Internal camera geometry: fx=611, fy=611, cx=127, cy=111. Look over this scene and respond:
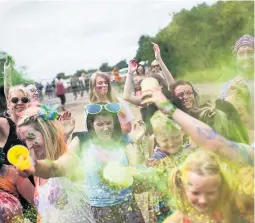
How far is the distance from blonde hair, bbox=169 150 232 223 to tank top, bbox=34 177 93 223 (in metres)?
0.56

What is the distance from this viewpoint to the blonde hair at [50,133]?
3.40 metres

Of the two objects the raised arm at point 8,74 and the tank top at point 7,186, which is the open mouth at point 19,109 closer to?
the raised arm at point 8,74

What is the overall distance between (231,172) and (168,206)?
41 centimetres

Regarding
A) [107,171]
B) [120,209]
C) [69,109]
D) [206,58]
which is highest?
[206,58]

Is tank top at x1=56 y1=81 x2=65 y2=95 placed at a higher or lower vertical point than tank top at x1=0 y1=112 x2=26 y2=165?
higher

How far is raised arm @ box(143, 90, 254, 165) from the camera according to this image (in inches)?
121

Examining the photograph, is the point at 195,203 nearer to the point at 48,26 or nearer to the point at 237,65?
the point at 237,65

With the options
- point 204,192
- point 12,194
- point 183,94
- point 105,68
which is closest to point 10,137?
point 12,194

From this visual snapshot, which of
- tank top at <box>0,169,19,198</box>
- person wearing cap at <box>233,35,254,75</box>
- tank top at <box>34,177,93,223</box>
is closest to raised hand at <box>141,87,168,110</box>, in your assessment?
person wearing cap at <box>233,35,254,75</box>

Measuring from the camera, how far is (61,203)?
3.51 m

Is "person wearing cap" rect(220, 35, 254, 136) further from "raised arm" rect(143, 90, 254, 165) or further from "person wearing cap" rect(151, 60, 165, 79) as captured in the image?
"person wearing cap" rect(151, 60, 165, 79)

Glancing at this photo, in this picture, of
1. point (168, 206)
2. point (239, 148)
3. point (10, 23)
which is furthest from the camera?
point (10, 23)

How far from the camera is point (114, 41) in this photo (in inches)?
134

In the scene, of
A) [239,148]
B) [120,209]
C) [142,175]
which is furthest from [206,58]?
[120,209]
